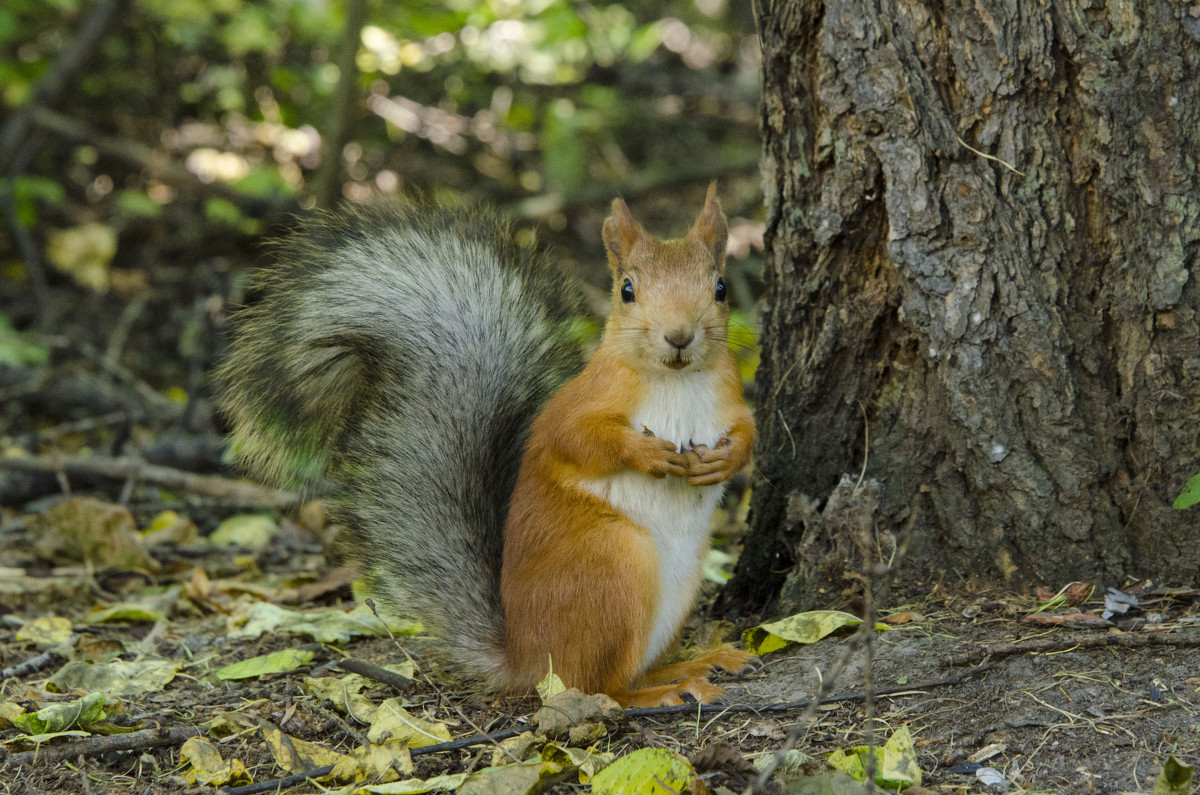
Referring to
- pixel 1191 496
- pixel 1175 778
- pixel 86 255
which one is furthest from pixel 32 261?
pixel 1175 778

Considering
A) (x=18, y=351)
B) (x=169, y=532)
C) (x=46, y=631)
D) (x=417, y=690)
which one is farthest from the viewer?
(x=18, y=351)

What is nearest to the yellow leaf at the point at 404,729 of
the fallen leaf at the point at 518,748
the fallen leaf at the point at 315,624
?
the fallen leaf at the point at 518,748

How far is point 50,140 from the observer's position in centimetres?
496

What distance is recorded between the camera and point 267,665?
2.12 m

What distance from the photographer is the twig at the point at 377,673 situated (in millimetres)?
1973

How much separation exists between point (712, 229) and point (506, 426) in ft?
1.85

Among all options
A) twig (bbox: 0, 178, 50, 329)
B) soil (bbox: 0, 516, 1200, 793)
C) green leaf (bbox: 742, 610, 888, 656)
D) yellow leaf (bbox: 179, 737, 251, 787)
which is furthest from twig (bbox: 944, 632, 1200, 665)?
twig (bbox: 0, 178, 50, 329)

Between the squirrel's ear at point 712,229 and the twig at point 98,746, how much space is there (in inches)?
50.3

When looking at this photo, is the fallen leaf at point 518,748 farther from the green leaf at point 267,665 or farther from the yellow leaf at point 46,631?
the yellow leaf at point 46,631

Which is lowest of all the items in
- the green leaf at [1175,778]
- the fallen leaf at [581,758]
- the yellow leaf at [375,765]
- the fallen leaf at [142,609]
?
the fallen leaf at [142,609]

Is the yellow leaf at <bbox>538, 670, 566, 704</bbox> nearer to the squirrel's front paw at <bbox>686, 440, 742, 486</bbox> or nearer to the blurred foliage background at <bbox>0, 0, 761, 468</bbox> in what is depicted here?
the squirrel's front paw at <bbox>686, 440, 742, 486</bbox>

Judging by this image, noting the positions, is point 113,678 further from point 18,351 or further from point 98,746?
point 18,351

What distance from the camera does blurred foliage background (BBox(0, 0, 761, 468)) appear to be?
4430 mm

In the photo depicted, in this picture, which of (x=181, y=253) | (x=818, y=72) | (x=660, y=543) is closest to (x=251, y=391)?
(x=660, y=543)
